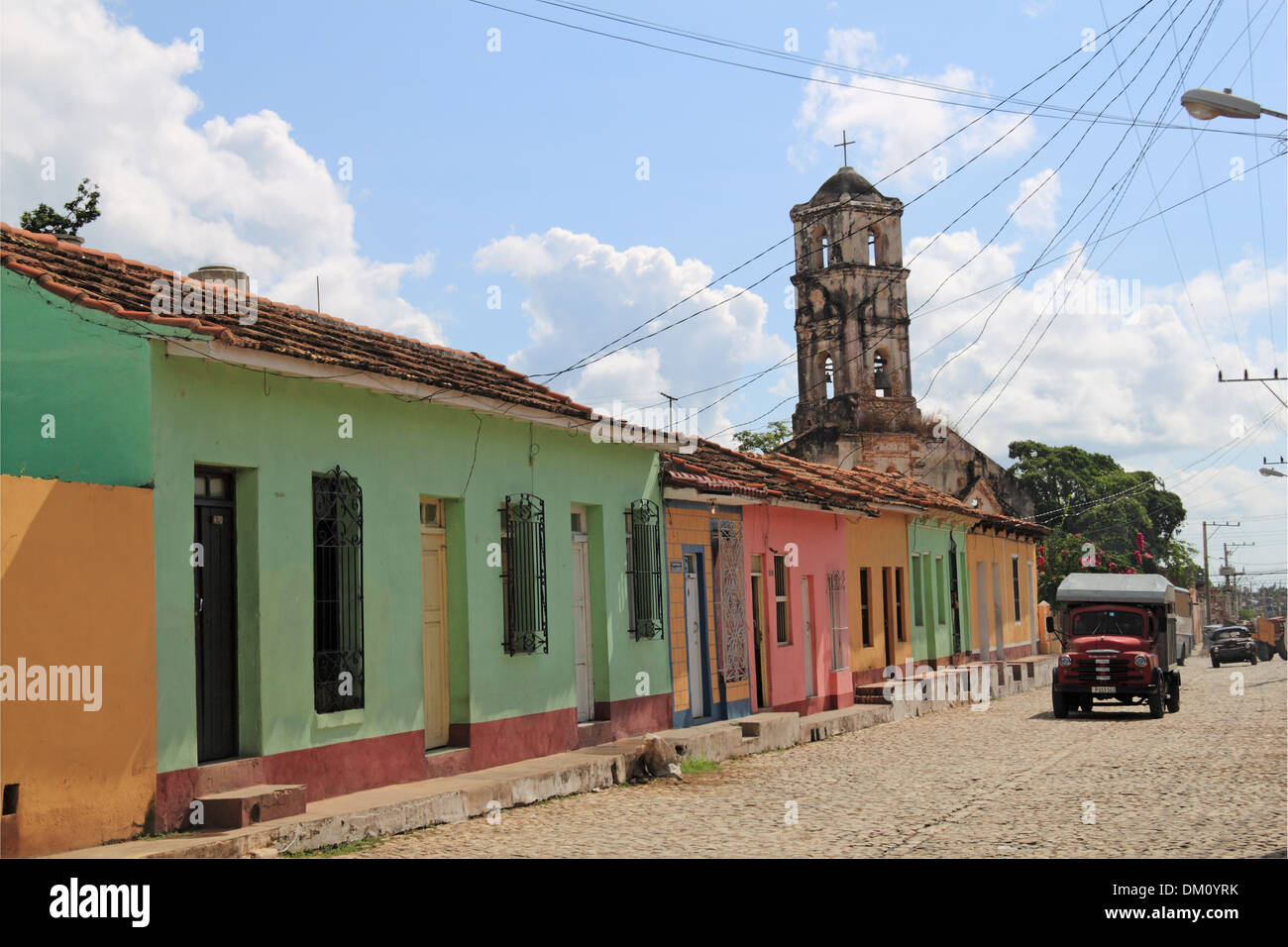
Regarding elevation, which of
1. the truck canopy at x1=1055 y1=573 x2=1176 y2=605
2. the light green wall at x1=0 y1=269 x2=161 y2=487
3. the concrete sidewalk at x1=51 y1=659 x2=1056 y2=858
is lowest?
the concrete sidewalk at x1=51 y1=659 x2=1056 y2=858

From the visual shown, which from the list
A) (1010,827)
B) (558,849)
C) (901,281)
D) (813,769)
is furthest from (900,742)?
(901,281)

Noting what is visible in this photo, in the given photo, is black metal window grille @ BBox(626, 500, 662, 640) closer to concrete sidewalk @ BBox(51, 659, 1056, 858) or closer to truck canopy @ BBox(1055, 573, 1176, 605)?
concrete sidewalk @ BBox(51, 659, 1056, 858)

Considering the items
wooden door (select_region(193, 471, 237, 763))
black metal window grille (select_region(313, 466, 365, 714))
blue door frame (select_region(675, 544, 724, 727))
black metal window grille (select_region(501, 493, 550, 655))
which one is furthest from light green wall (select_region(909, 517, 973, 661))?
wooden door (select_region(193, 471, 237, 763))

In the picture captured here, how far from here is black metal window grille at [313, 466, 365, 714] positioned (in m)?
10.9

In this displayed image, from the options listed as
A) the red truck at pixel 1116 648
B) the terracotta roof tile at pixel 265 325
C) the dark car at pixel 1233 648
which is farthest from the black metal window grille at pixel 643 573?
the dark car at pixel 1233 648

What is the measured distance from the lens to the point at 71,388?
9.27m

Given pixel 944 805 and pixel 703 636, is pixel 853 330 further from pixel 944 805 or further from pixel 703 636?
pixel 944 805

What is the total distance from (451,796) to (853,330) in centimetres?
3701

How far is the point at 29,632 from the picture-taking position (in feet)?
26.2

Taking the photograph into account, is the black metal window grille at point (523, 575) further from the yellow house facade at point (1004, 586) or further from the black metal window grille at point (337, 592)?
the yellow house facade at point (1004, 586)

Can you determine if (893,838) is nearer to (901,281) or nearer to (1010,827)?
(1010,827)

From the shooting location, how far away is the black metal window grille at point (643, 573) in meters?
16.3

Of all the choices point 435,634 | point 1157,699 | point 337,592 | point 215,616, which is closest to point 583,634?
point 435,634

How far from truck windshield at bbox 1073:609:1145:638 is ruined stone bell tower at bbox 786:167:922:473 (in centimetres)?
2356
